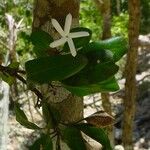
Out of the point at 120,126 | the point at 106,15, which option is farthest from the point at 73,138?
the point at 120,126

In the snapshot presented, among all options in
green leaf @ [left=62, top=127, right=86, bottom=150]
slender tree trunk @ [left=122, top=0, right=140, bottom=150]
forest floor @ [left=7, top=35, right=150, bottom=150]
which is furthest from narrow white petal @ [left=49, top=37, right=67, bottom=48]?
forest floor @ [left=7, top=35, right=150, bottom=150]

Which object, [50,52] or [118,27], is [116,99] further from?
[50,52]

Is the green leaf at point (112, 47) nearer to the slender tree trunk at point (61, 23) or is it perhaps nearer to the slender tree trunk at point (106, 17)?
the slender tree trunk at point (61, 23)

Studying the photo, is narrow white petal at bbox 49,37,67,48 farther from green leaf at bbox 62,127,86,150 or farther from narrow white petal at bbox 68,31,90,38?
green leaf at bbox 62,127,86,150

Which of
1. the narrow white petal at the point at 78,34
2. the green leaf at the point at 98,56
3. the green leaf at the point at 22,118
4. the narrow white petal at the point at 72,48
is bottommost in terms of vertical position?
the green leaf at the point at 22,118

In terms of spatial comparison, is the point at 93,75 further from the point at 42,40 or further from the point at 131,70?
the point at 131,70

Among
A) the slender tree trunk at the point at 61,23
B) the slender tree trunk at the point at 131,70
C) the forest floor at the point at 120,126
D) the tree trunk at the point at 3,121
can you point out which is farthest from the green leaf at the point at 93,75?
the forest floor at the point at 120,126

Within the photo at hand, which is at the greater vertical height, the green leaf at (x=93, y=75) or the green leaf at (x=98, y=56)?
the green leaf at (x=98, y=56)

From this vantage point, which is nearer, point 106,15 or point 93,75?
point 93,75
